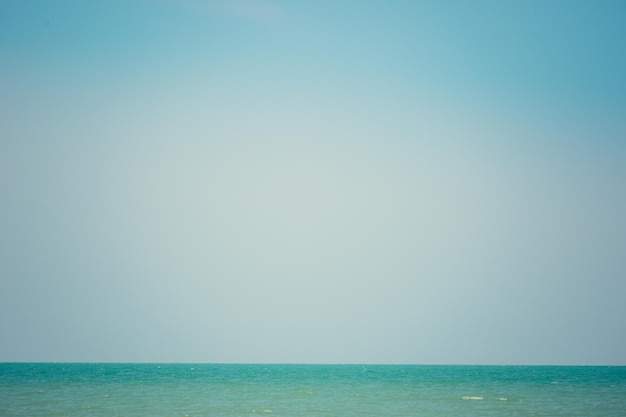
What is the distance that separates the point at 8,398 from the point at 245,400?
17.8 m

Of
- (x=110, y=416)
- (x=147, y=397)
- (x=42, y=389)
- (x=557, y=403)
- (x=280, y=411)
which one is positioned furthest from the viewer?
(x=42, y=389)

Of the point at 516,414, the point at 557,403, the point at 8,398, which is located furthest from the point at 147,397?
the point at 557,403

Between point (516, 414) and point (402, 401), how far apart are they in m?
11.2

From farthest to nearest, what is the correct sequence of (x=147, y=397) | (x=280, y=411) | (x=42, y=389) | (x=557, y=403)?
(x=42, y=389), (x=147, y=397), (x=557, y=403), (x=280, y=411)

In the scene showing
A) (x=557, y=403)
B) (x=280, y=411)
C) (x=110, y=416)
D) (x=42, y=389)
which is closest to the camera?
(x=110, y=416)

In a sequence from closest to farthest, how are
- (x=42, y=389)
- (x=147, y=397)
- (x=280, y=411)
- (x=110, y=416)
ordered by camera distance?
(x=110, y=416)
(x=280, y=411)
(x=147, y=397)
(x=42, y=389)

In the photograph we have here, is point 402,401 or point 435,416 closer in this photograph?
point 435,416

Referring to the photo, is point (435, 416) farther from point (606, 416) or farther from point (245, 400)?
point (245, 400)

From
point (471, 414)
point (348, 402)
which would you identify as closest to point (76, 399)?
point (348, 402)

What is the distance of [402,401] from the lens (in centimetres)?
4894

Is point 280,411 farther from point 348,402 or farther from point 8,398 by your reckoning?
point 8,398

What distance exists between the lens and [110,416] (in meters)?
37.7

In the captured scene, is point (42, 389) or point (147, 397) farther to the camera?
point (42, 389)

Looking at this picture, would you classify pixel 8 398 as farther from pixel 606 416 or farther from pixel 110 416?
pixel 606 416
